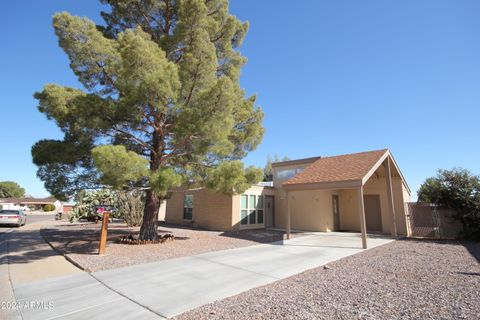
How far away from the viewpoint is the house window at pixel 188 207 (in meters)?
17.5

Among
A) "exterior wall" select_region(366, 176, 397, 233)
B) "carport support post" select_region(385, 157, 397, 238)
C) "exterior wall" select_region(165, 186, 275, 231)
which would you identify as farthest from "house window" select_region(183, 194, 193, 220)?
"carport support post" select_region(385, 157, 397, 238)

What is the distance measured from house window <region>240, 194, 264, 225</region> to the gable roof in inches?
161

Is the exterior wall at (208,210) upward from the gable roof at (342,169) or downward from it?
downward

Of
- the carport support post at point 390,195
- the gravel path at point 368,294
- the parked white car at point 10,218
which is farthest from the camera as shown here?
the parked white car at point 10,218

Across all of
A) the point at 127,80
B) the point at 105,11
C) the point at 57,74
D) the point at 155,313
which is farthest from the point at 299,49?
the point at 155,313

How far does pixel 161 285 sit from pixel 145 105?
5.99 meters

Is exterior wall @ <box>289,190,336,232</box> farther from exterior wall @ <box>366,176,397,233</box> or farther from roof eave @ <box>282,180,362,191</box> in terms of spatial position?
roof eave @ <box>282,180,362,191</box>

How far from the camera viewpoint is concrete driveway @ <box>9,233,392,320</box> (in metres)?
3.87

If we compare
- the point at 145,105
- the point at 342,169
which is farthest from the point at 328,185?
the point at 145,105

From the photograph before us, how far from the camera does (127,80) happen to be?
7727 millimetres

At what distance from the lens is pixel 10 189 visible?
85000 mm

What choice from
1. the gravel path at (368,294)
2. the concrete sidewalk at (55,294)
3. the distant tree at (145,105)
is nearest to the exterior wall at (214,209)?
the distant tree at (145,105)

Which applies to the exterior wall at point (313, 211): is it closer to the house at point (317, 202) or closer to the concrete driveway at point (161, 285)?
the house at point (317, 202)

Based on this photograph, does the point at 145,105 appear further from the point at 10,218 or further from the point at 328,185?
the point at 10,218
